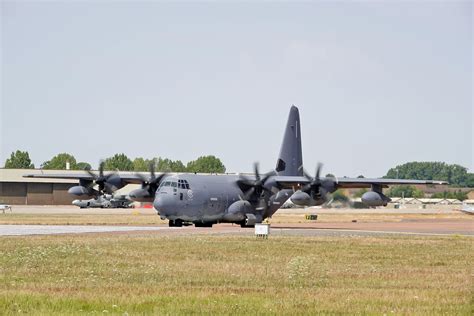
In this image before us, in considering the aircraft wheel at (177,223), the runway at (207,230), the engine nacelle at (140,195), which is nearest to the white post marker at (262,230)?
the runway at (207,230)

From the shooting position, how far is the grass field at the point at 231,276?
2219 cm

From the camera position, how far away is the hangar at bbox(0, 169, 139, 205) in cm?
15350

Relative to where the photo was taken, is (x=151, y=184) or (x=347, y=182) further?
(x=151, y=184)

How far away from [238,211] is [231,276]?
1504 inches

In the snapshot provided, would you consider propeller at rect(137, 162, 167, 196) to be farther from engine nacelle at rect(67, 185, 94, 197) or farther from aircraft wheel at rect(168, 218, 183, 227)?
engine nacelle at rect(67, 185, 94, 197)

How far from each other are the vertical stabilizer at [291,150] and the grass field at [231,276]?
26.3 m

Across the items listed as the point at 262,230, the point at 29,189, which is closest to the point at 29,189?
the point at 29,189

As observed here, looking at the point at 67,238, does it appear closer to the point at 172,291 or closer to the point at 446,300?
the point at 172,291

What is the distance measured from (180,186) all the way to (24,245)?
74.3ft

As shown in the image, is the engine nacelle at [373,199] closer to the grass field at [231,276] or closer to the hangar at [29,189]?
the grass field at [231,276]

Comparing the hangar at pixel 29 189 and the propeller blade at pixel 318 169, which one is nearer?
the propeller blade at pixel 318 169

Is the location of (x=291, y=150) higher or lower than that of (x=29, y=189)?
higher

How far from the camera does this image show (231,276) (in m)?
29.7

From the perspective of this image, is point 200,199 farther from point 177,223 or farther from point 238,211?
point 238,211
